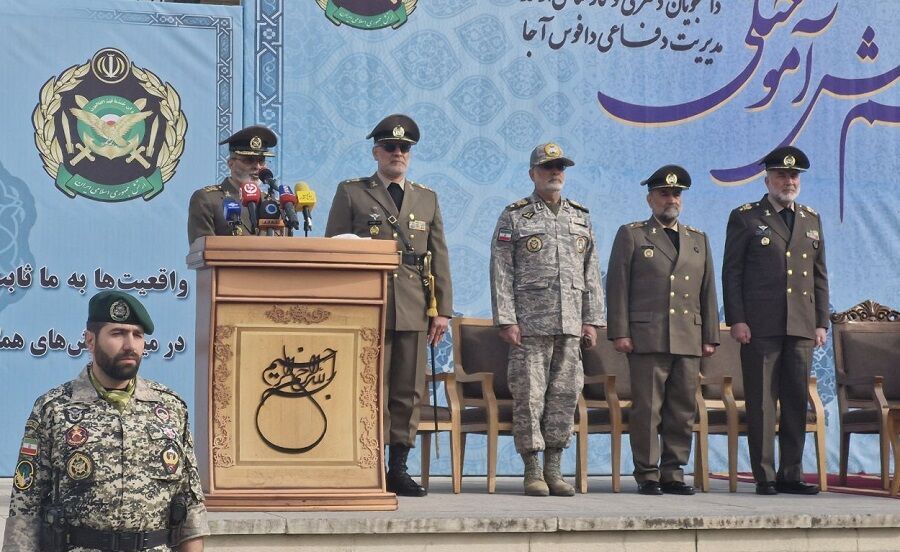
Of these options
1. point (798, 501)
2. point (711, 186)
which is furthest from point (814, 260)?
point (711, 186)

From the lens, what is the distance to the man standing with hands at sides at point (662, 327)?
20.3 ft

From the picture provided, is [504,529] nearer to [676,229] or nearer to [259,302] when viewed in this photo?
[259,302]

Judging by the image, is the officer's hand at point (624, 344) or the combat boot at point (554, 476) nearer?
the combat boot at point (554, 476)

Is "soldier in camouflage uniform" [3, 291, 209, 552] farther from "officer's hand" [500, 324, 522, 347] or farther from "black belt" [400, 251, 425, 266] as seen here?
"officer's hand" [500, 324, 522, 347]

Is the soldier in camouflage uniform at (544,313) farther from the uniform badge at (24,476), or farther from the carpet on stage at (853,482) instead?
the uniform badge at (24,476)

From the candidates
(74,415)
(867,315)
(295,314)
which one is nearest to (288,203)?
(295,314)

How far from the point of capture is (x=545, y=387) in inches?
236

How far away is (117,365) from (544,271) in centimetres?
305

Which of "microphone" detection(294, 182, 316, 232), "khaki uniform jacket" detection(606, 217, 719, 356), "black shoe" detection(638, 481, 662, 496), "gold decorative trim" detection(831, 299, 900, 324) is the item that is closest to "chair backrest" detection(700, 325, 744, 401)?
"gold decorative trim" detection(831, 299, 900, 324)

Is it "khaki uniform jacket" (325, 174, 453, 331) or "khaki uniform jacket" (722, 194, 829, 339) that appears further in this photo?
"khaki uniform jacket" (722, 194, 829, 339)

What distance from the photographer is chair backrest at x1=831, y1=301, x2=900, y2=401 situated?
692cm

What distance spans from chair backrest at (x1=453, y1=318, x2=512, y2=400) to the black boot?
35.8 inches

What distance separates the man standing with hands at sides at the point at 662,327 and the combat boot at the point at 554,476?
389 millimetres

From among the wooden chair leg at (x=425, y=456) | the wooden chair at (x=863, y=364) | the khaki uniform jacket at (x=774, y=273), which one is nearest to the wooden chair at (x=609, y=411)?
the khaki uniform jacket at (x=774, y=273)
